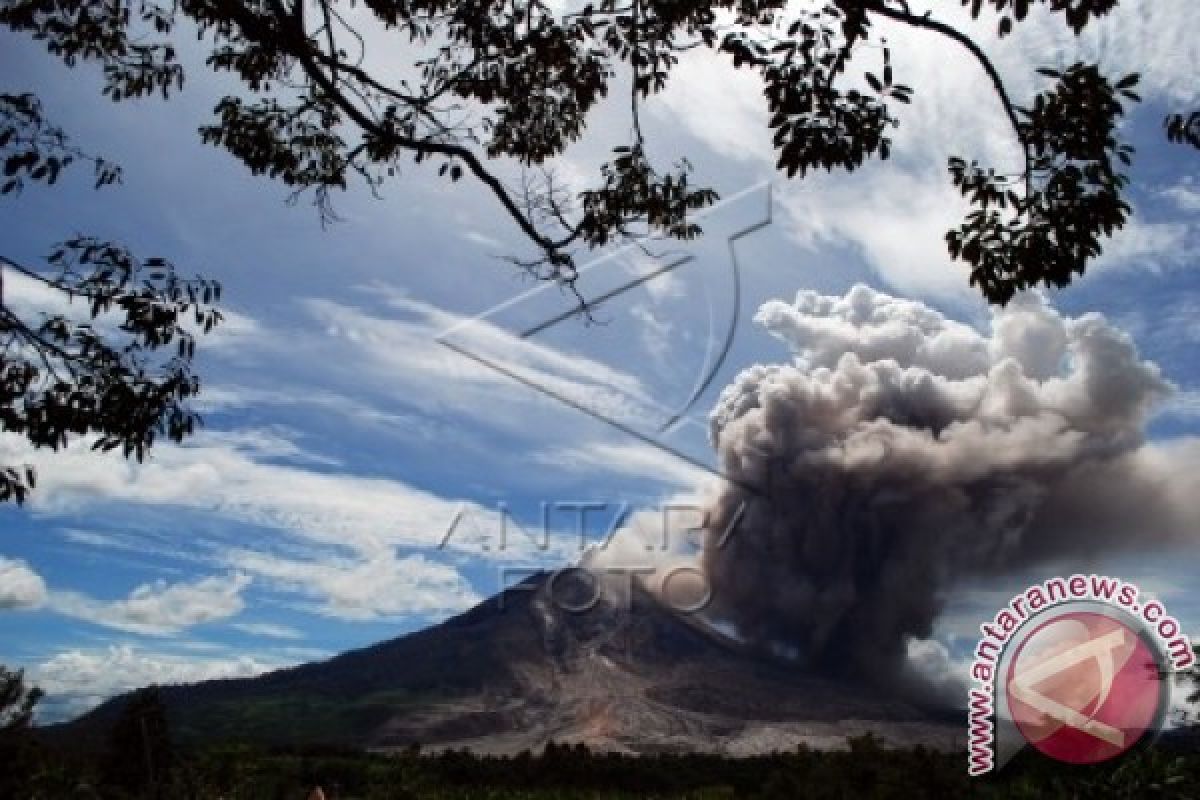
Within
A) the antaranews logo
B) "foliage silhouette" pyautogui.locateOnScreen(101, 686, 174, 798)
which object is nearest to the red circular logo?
the antaranews logo

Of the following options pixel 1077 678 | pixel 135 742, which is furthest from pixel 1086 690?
pixel 135 742

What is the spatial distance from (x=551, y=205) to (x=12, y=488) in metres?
6.66

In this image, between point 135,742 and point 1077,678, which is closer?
point 1077,678

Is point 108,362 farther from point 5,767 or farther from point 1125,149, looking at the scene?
point 1125,149

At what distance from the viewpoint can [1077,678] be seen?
1066cm

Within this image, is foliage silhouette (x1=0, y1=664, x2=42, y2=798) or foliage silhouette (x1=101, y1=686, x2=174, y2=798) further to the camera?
foliage silhouette (x1=101, y1=686, x2=174, y2=798)

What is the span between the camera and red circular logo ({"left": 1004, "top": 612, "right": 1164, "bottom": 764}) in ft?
32.4

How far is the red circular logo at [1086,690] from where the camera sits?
9867 millimetres

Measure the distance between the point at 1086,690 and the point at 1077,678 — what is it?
0.13 meters

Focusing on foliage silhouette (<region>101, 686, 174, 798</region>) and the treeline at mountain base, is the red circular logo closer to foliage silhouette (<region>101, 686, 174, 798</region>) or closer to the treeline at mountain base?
the treeline at mountain base

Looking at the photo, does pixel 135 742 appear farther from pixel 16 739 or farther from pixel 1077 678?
pixel 1077 678

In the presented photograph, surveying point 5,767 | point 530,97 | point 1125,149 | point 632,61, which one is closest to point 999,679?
point 1125,149

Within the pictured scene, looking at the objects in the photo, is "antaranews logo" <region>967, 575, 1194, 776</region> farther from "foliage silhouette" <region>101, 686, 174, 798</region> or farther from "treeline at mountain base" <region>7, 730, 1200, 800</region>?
"foliage silhouette" <region>101, 686, 174, 798</region>

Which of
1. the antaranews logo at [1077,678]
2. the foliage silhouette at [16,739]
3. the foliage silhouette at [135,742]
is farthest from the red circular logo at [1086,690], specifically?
the foliage silhouette at [135,742]
